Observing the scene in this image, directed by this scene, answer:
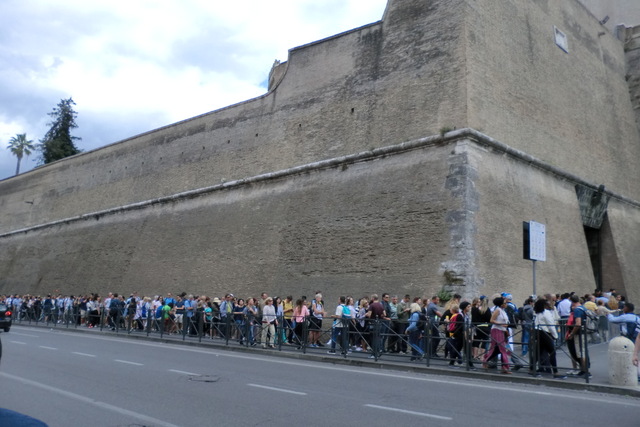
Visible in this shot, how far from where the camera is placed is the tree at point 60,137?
55.2 metres

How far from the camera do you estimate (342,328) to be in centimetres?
1295

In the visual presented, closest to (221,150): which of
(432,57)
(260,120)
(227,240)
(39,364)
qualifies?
(260,120)

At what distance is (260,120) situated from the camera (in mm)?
23594

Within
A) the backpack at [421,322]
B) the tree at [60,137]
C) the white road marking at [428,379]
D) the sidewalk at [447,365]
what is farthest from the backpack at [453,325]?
the tree at [60,137]

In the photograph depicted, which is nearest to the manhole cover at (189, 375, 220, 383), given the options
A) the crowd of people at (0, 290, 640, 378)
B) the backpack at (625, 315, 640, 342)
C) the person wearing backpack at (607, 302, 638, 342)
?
the crowd of people at (0, 290, 640, 378)

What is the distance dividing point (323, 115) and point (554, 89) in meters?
8.31

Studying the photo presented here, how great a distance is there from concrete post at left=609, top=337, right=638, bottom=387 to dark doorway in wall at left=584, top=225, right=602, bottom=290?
42.3 feet

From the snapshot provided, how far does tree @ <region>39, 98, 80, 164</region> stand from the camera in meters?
55.2

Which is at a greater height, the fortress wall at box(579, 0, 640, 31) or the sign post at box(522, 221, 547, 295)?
the fortress wall at box(579, 0, 640, 31)

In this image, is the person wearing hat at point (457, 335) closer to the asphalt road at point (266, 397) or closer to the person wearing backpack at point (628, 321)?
the asphalt road at point (266, 397)

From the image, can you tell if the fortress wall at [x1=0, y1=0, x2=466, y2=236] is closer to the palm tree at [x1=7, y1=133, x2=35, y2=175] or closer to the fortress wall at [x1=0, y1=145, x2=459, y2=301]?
the fortress wall at [x1=0, y1=145, x2=459, y2=301]

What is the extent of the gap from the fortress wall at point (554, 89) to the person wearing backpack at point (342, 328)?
6514 millimetres

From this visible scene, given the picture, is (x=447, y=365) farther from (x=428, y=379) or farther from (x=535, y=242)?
(x=535, y=242)

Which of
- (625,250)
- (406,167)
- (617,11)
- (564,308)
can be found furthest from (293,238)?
(617,11)
